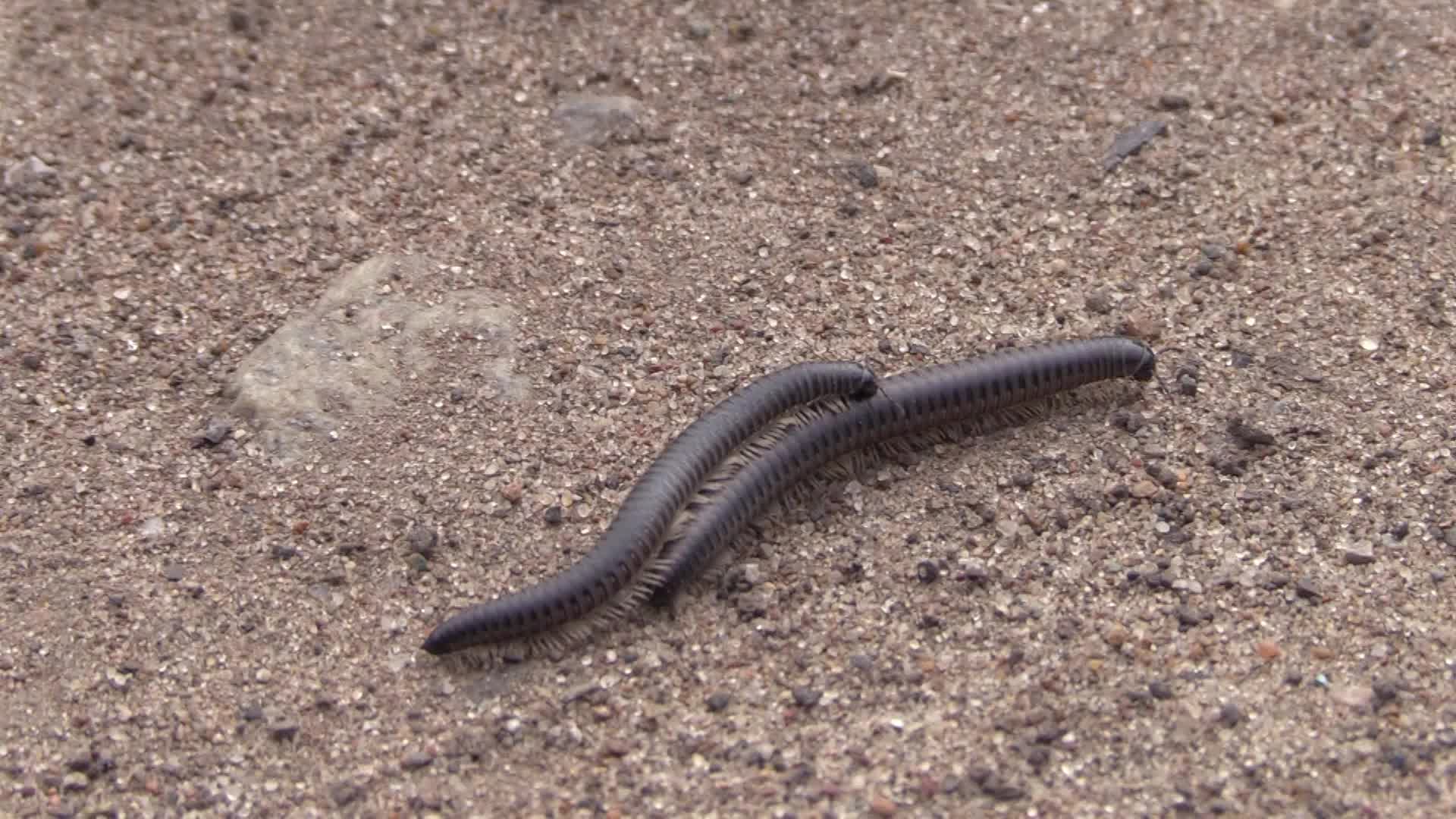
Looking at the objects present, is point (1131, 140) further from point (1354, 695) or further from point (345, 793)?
point (345, 793)

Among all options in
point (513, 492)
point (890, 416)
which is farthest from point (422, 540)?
point (890, 416)

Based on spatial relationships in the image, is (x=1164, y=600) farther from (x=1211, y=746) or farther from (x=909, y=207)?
(x=909, y=207)

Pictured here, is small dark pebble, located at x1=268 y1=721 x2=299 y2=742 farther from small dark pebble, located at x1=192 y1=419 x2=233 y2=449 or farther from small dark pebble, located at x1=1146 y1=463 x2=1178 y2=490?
small dark pebble, located at x1=1146 y1=463 x2=1178 y2=490

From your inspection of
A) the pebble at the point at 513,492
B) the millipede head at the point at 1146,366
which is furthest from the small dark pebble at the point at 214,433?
the millipede head at the point at 1146,366

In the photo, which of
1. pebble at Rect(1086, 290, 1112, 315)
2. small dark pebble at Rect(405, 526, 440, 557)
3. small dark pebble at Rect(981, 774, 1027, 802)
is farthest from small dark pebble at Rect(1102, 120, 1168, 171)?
small dark pebble at Rect(405, 526, 440, 557)

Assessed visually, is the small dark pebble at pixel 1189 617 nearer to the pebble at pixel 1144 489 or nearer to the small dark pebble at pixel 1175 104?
the pebble at pixel 1144 489

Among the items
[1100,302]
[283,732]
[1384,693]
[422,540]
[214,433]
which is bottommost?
[283,732]

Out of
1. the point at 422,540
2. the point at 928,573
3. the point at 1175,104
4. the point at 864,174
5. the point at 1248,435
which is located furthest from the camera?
the point at 1175,104
